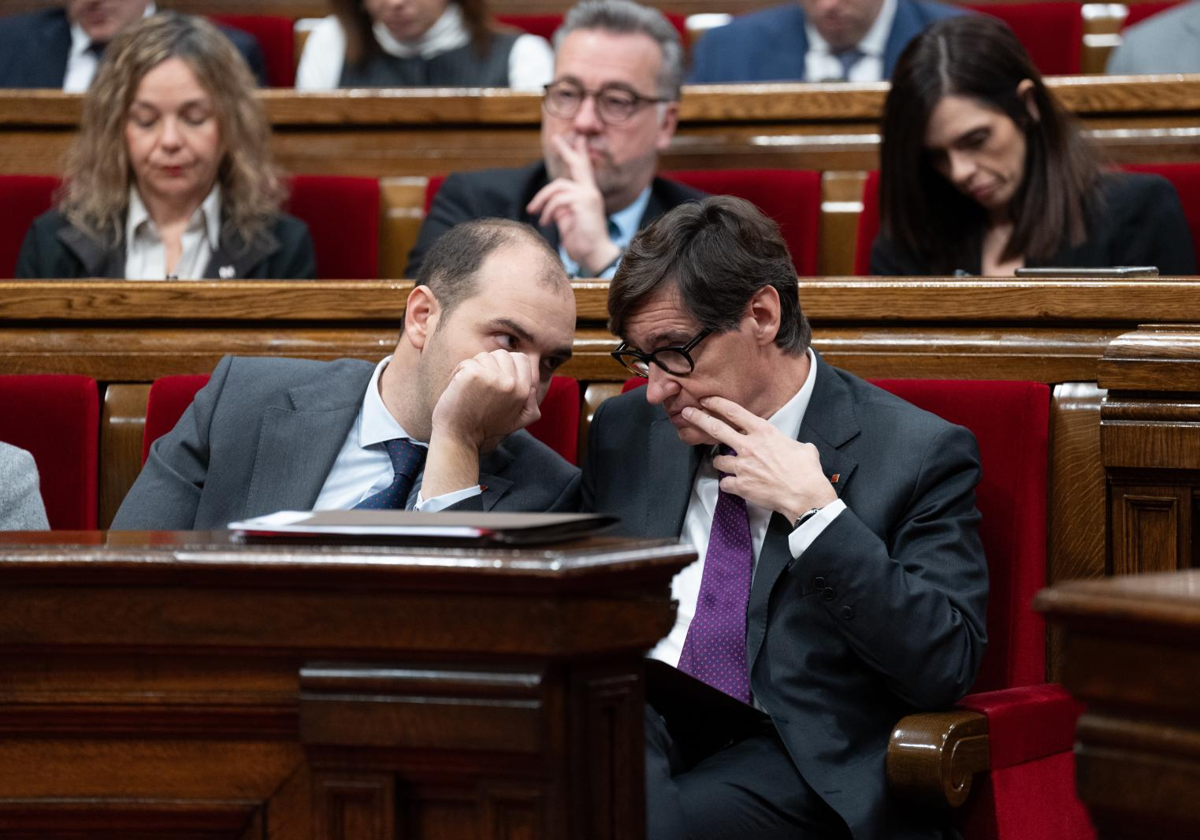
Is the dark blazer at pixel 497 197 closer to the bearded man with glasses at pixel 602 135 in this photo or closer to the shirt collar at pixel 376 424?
the bearded man with glasses at pixel 602 135

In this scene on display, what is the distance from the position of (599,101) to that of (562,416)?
1.85 ft

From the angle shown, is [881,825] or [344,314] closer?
[881,825]

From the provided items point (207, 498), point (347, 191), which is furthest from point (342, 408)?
point (347, 191)

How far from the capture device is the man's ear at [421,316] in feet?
3.69

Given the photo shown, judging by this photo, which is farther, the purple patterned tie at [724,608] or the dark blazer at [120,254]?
the dark blazer at [120,254]

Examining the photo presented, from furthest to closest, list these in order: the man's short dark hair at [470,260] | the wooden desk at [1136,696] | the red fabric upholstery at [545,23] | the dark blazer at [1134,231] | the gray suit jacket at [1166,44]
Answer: the red fabric upholstery at [545,23], the gray suit jacket at [1166,44], the dark blazer at [1134,231], the man's short dark hair at [470,260], the wooden desk at [1136,696]

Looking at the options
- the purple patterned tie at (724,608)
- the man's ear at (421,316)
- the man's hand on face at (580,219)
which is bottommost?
the purple patterned tie at (724,608)

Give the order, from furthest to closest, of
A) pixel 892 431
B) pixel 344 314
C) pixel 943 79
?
1. pixel 943 79
2. pixel 344 314
3. pixel 892 431

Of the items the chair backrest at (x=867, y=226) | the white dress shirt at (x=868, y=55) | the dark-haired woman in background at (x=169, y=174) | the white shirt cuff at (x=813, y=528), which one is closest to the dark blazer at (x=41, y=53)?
the dark-haired woman in background at (x=169, y=174)

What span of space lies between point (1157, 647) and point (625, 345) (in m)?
0.53

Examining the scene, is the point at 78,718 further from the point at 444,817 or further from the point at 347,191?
the point at 347,191

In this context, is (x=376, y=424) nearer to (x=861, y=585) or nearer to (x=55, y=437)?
(x=55, y=437)

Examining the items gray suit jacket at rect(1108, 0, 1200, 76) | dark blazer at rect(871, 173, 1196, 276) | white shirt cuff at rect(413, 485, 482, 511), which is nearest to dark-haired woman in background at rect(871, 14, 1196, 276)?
dark blazer at rect(871, 173, 1196, 276)

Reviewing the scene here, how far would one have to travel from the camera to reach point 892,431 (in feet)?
3.35
